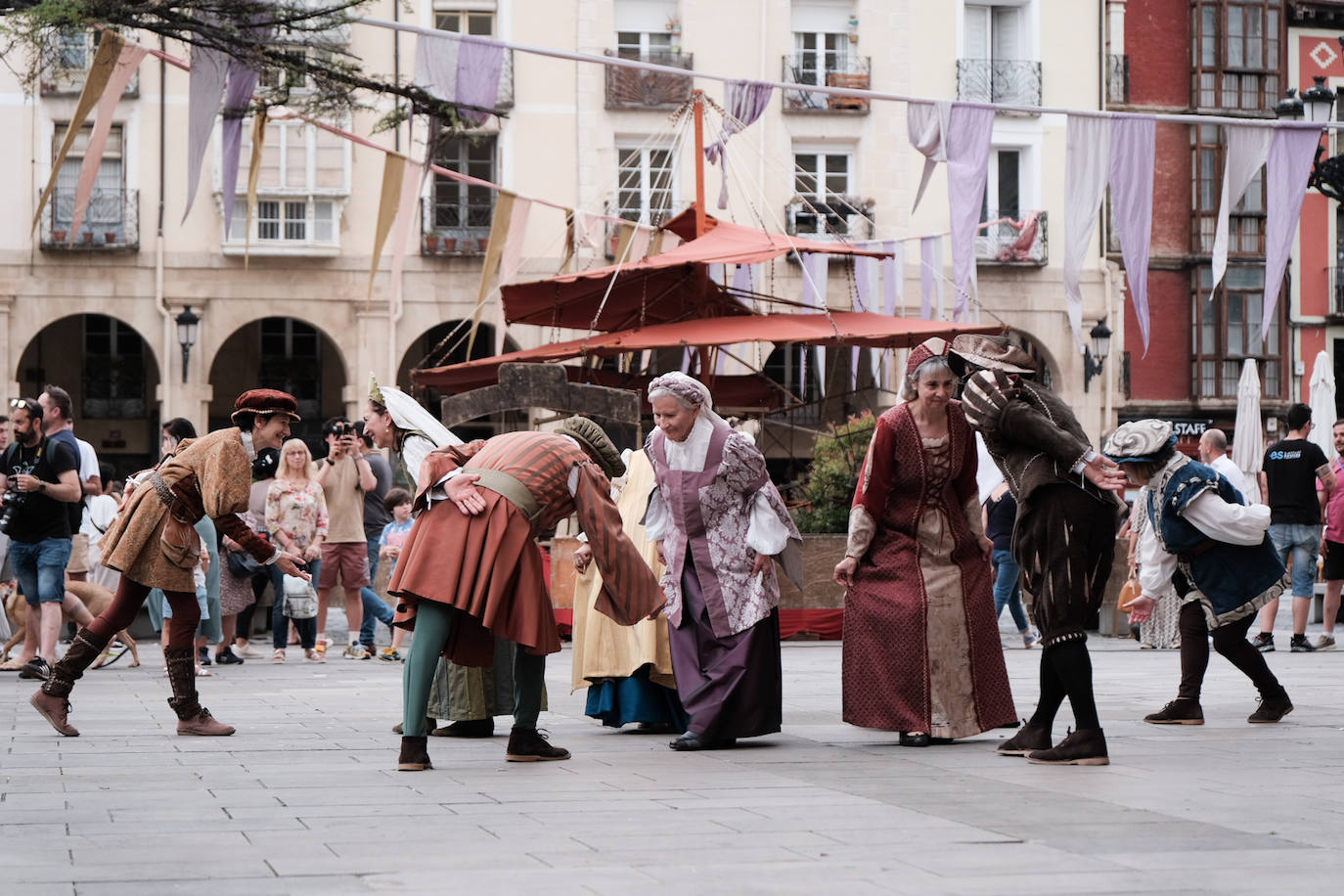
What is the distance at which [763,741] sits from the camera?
852 cm

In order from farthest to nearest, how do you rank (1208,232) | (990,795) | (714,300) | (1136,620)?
(1208,232) < (714,300) < (1136,620) < (990,795)

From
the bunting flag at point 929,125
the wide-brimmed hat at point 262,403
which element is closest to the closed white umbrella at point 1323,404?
the bunting flag at point 929,125

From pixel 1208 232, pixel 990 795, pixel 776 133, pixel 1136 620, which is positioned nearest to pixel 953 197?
pixel 1136 620

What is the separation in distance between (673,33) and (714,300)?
54.5 feet

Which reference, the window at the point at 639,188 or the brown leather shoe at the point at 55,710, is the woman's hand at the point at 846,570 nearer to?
the brown leather shoe at the point at 55,710

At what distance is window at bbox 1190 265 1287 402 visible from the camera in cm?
3734

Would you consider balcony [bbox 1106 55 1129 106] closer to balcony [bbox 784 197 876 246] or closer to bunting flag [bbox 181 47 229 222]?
balcony [bbox 784 197 876 246]

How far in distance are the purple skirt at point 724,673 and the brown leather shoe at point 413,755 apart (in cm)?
136

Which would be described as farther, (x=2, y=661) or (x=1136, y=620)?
(x=2, y=661)

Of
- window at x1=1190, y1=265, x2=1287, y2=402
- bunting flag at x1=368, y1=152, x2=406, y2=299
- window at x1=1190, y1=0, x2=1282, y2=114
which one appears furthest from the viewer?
window at x1=1190, y1=0, x2=1282, y2=114

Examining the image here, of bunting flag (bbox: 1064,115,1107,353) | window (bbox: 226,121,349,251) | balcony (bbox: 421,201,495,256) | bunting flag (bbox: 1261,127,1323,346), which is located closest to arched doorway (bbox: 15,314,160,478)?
window (bbox: 226,121,349,251)

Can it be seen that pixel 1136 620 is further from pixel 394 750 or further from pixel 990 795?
pixel 394 750

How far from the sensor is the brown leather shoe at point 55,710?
875 cm

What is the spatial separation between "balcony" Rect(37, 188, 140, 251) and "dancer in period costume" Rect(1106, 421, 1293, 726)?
81.9ft
